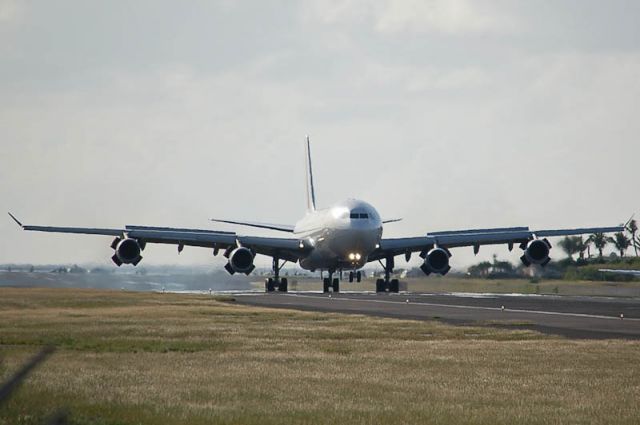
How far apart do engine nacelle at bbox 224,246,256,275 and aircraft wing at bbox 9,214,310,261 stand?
5.40 ft

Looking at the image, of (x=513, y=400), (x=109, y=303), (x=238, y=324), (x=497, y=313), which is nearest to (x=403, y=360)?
(x=513, y=400)

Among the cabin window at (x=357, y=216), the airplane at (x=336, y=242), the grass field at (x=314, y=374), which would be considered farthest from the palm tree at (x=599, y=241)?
the grass field at (x=314, y=374)

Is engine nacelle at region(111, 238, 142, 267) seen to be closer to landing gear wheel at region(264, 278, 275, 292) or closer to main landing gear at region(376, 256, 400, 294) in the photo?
landing gear wheel at region(264, 278, 275, 292)

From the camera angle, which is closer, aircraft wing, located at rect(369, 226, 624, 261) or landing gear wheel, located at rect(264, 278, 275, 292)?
aircraft wing, located at rect(369, 226, 624, 261)

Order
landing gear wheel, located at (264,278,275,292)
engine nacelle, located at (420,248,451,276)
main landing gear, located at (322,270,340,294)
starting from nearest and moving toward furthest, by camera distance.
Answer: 1. engine nacelle, located at (420,248,451,276)
2. main landing gear, located at (322,270,340,294)
3. landing gear wheel, located at (264,278,275,292)

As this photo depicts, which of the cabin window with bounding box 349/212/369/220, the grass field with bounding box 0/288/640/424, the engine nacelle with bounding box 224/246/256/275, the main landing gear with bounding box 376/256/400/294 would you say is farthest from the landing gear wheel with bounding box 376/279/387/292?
the grass field with bounding box 0/288/640/424

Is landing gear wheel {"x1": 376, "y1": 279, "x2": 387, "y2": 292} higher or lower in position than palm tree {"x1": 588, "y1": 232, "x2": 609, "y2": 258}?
lower

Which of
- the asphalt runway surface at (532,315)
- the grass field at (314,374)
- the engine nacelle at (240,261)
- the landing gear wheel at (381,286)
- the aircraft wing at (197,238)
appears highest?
the aircraft wing at (197,238)

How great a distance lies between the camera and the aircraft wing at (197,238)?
2569 inches

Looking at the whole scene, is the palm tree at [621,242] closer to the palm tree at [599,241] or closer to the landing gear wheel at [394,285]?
the palm tree at [599,241]

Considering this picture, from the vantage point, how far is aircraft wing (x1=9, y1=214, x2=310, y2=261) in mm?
65250

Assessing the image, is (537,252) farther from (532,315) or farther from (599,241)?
(599,241)

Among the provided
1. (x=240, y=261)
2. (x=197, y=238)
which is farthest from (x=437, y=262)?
(x=197, y=238)

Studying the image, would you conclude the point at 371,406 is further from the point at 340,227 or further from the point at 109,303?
the point at 340,227
